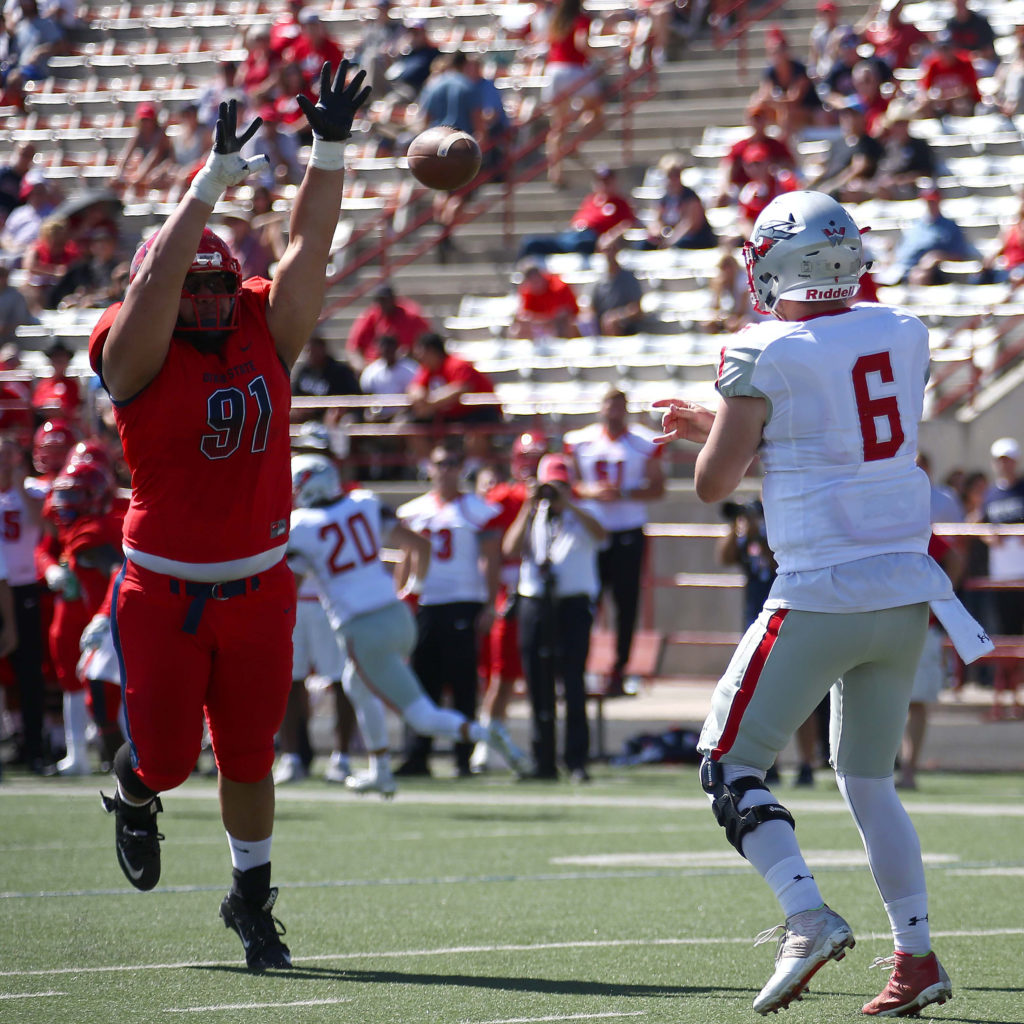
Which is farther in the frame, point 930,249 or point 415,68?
point 415,68

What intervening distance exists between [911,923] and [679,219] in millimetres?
13310

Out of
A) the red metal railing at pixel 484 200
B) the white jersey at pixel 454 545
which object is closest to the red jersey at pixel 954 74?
the red metal railing at pixel 484 200

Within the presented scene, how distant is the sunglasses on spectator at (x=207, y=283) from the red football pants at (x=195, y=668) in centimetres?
76

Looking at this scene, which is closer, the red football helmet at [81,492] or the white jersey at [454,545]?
the red football helmet at [81,492]

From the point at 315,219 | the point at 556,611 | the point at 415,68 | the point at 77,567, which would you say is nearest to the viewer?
the point at 315,219

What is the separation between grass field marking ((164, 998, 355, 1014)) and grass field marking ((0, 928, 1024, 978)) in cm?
57

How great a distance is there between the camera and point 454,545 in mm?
11547

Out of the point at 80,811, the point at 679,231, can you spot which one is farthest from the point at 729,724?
the point at 679,231

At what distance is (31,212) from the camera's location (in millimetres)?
20391

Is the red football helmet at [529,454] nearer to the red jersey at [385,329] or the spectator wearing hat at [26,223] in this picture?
the red jersey at [385,329]

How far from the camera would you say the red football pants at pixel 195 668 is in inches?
192

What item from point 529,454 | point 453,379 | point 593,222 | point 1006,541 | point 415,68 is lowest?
point 1006,541

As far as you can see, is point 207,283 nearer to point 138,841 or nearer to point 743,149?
point 138,841

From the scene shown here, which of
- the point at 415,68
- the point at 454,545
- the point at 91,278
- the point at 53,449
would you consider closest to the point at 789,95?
the point at 415,68
